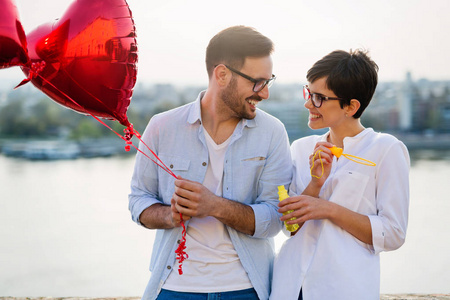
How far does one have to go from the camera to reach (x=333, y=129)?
5.28ft

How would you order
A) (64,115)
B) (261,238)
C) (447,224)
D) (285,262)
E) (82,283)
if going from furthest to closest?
(64,115)
(447,224)
(82,283)
(261,238)
(285,262)

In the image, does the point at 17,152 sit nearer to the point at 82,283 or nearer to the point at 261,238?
the point at 82,283

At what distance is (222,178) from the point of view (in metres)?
1.62

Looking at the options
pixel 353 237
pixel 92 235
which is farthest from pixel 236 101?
pixel 92 235

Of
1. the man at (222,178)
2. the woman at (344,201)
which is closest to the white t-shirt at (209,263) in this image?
the man at (222,178)

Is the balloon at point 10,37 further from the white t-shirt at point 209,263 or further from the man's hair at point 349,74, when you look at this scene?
the man's hair at point 349,74

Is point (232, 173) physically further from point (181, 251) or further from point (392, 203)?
point (392, 203)

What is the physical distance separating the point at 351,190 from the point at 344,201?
4 centimetres

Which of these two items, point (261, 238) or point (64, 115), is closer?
point (261, 238)

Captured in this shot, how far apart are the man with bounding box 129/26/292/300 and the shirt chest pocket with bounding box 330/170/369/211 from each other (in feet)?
0.69

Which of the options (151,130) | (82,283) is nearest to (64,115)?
(82,283)

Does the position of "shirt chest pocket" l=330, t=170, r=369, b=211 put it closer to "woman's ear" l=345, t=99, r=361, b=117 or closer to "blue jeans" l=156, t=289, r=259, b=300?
"woman's ear" l=345, t=99, r=361, b=117

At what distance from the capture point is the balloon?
126 centimetres

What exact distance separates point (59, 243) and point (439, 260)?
16.4 meters
